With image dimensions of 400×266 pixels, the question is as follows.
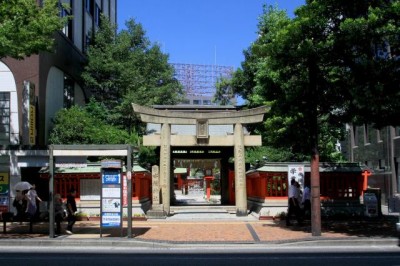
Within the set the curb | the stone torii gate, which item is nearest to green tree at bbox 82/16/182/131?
the stone torii gate

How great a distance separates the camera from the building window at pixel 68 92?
36.4 metres

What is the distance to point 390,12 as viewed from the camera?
15.3 meters

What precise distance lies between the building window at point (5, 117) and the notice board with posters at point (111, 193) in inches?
560

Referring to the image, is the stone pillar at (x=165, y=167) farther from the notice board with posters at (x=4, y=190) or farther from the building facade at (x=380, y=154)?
the building facade at (x=380, y=154)

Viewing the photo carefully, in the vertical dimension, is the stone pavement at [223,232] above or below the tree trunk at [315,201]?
below

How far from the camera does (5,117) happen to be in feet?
97.6

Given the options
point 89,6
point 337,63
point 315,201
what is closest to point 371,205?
point 315,201

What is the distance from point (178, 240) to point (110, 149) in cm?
364

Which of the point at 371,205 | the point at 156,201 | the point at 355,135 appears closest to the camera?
the point at 371,205
